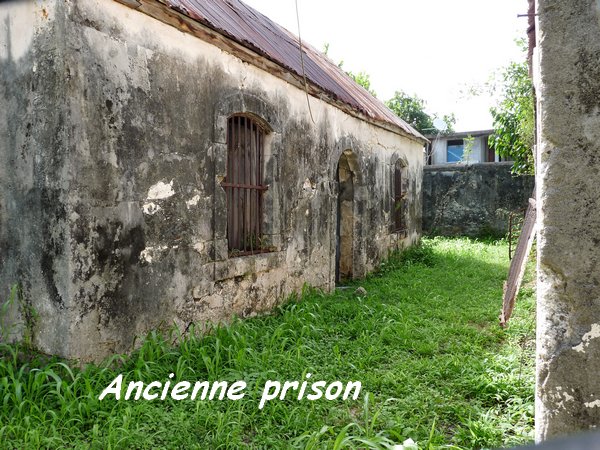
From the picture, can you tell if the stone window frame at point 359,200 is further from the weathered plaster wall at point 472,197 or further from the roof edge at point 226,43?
the weathered plaster wall at point 472,197

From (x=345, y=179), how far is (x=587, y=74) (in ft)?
22.6

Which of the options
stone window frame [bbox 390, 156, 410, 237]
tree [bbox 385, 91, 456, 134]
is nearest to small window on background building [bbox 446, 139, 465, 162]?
tree [bbox 385, 91, 456, 134]

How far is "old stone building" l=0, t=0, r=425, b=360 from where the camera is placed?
11.4 ft

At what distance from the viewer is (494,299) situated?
21.3 ft

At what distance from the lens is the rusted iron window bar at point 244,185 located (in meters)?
5.19

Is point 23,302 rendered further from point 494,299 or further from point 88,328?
point 494,299

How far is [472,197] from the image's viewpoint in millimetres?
14219

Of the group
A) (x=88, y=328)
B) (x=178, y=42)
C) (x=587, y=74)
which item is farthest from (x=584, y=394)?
(x=178, y=42)

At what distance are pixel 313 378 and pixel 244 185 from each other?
2.40 metres

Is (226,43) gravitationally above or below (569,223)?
above

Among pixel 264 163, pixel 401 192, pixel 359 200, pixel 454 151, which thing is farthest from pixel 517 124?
pixel 454 151

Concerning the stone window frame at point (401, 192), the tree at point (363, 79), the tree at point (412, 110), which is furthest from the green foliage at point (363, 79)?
the stone window frame at point (401, 192)

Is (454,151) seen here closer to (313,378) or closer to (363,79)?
(363,79)

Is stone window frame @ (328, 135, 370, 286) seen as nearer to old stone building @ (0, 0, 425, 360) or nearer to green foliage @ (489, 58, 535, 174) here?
old stone building @ (0, 0, 425, 360)
